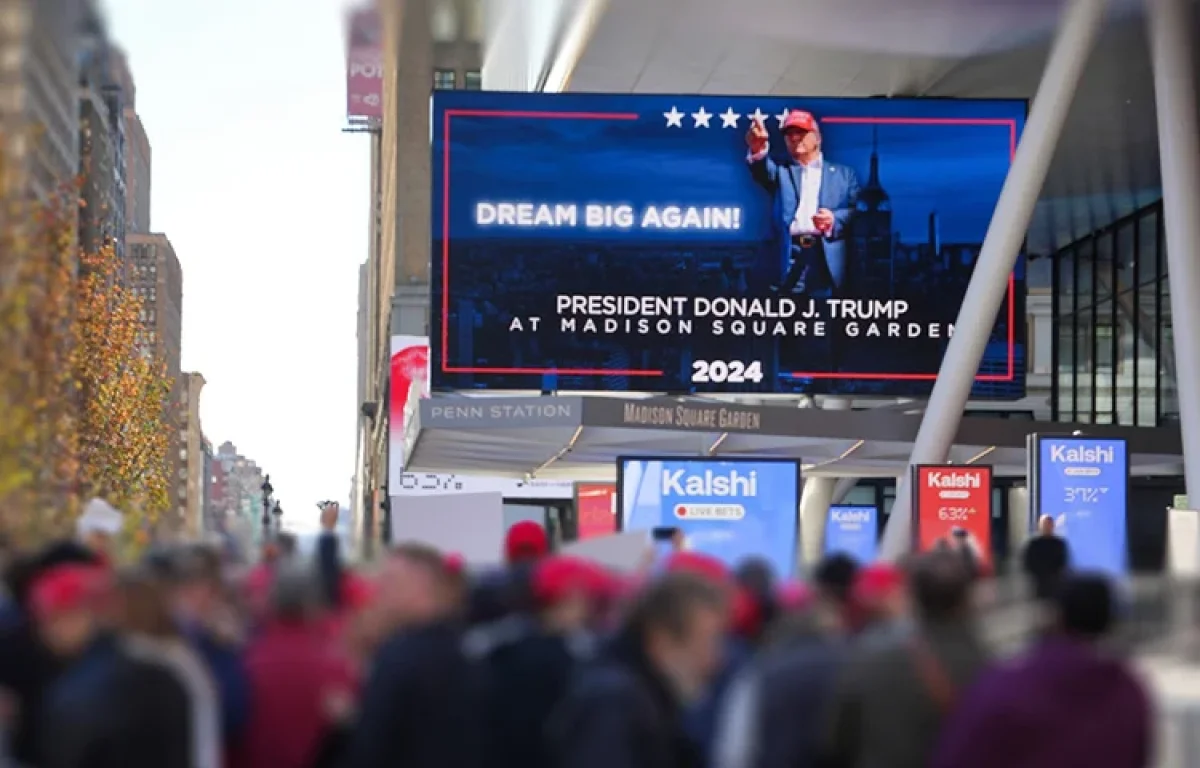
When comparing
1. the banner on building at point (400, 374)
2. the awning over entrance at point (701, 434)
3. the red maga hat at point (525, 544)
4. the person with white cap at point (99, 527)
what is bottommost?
the person with white cap at point (99, 527)

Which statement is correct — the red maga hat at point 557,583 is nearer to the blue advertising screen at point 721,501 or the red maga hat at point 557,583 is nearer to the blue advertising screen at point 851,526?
the blue advertising screen at point 721,501

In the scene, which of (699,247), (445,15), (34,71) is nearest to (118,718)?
(34,71)

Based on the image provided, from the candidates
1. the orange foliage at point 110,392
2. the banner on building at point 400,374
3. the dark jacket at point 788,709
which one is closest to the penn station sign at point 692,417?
the orange foliage at point 110,392

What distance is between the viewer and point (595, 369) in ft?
130

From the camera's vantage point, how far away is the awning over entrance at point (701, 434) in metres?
34.9

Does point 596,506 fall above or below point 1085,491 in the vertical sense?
below

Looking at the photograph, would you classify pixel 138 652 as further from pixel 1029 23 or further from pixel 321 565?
pixel 1029 23

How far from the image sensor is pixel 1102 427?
40125 millimetres

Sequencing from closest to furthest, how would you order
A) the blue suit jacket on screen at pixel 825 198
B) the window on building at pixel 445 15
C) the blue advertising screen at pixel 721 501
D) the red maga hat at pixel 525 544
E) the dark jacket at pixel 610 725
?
the dark jacket at pixel 610 725, the red maga hat at pixel 525 544, the blue advertising screen at pixel 721 501, the blue suit jacket on screen at pixel 825 198, the window on building at pixel 445 15

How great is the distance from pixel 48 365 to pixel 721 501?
24.3ft

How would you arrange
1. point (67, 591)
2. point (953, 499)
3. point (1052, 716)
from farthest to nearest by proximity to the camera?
point (953, 499) → point (67, 591) → point (1052, 716)

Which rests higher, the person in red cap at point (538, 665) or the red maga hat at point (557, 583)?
the red maga hat at point (557, 583)

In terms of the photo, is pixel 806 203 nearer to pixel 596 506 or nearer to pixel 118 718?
pixel 596 506

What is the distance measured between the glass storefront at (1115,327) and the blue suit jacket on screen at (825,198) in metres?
14.7
